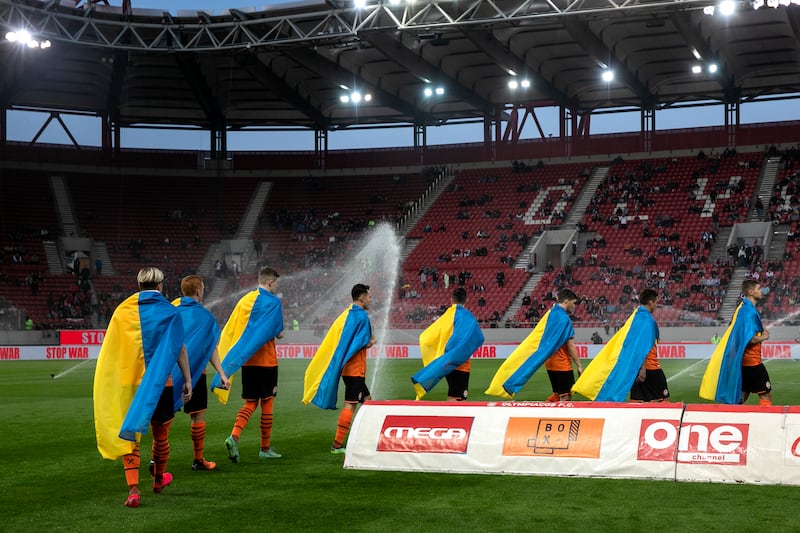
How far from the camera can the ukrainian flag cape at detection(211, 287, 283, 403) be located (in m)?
11.3

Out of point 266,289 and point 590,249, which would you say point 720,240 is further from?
point 266,289

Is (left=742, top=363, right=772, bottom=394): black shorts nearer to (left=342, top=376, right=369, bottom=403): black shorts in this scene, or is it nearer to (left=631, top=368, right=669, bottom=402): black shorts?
(left=631, top=368, right=669, bottom=402): black shorts

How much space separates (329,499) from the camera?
28.8 ft

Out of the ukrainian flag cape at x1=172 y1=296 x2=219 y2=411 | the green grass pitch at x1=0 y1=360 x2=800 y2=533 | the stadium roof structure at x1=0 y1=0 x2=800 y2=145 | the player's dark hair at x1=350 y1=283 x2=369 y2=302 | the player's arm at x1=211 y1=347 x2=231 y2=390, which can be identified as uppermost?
the stadium roof structure at x1=0 y1=0 x2=800 y2=145

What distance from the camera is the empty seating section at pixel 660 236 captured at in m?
41.1

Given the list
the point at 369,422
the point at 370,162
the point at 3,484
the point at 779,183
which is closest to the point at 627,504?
the point at 369,422

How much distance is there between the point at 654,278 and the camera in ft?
140

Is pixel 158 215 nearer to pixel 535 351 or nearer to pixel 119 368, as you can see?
pixel 535 351

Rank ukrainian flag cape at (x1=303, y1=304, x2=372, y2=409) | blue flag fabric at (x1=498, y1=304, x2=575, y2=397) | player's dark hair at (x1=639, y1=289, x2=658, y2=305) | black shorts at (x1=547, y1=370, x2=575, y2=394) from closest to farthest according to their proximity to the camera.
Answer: ukrainian flag cape at (x1=303, y1=304, x2=372, y2=409) < player's dark hair at (x1=639, y1=289, x2=658, y2=305) < blue flag fabric at (x1=498, y1=304, x2=575, y2=397) < black shorts at (x1=547, y1=370, x2=575, y2=394)

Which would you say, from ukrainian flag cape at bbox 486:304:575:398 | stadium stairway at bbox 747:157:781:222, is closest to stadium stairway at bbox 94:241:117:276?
stadium stairway at bbox 747:157:781:222

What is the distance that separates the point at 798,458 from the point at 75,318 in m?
40.4

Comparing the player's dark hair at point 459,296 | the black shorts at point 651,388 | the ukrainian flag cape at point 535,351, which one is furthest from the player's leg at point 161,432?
the black shorts at point 651,388

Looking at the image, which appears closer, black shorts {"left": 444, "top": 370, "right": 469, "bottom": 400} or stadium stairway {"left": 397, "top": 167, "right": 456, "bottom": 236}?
black shorts {"left": 444, "top": 370, "right": 469, "bottom": 400}

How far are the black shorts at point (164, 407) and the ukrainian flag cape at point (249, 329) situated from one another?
212cm
